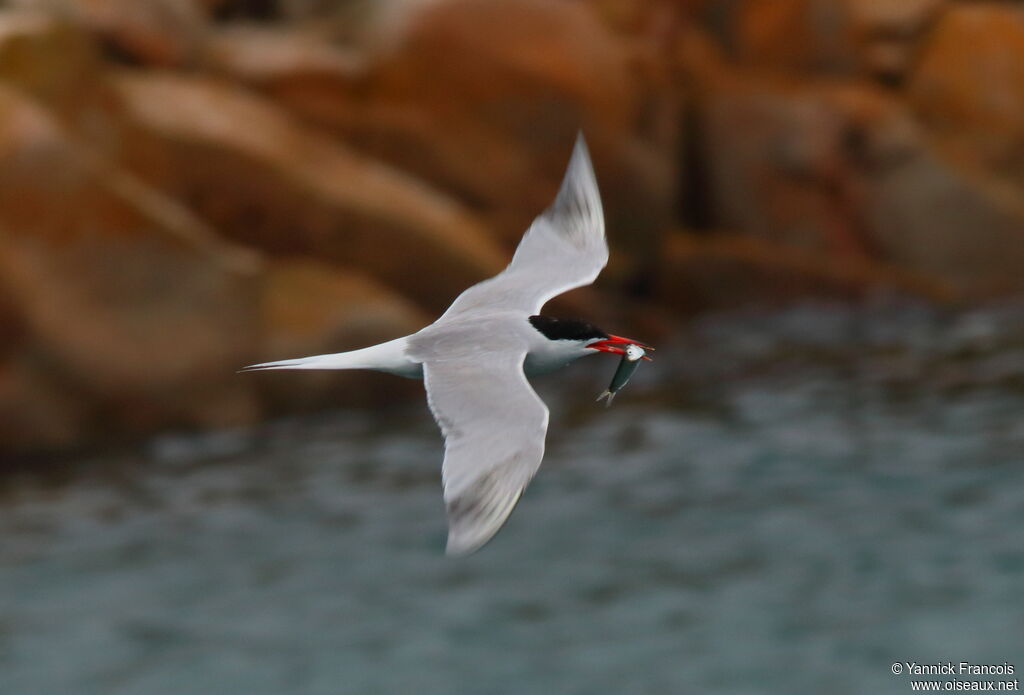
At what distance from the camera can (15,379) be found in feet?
41.7

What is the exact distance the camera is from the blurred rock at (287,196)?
14312 mm

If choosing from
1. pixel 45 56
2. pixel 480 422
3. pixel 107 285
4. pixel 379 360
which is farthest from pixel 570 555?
pixel 45 56

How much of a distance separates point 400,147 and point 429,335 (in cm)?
933

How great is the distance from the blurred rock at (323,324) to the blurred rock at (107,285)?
0.35 meters

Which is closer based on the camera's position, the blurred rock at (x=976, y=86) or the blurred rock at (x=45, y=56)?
the blurred rock at (x=45, y=56)

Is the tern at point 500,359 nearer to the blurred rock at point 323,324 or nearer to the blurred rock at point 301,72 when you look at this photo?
the blurred rock at point 323,324

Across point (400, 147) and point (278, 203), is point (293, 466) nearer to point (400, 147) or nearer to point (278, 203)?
point (278, 203)

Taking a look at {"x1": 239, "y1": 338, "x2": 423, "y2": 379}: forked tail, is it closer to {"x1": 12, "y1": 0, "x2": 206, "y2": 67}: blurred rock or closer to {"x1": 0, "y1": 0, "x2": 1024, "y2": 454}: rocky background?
{"x1": 0, "y1": 0, "x2": 1024, "y2": 454}: rocky background

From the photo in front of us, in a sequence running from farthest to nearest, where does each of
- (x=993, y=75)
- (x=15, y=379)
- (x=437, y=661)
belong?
(x=993, y=75)
(x=15, y=379)
(x=437, y=661)

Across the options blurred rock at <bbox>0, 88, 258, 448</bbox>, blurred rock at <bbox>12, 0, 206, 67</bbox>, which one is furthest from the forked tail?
blurred rock at <bbox>12, 0, 206, 67</bbox>

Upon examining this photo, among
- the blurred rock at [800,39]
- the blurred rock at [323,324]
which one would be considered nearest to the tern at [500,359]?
the blurred rock at [323,324]

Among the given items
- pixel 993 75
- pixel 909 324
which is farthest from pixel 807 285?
pixel 993 75

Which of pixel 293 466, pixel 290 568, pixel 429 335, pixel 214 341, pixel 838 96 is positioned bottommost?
pixel 429 335

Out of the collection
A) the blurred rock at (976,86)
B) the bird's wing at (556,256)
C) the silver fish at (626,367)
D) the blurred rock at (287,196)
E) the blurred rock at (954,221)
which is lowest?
the silver fish at (626,367)
